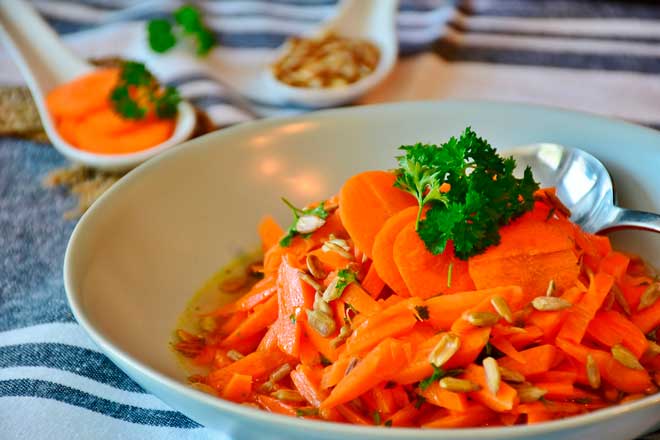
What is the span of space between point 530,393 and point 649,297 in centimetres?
53

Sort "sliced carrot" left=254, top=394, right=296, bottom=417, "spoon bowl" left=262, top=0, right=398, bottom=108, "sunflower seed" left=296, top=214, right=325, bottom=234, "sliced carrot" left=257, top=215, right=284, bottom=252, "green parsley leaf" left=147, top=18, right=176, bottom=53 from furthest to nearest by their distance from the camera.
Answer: "green parsley leaf" left=147, top=18, right=176, bottom=53
"spoon bowl" left=262, top=0, right=398, bottom=108
"sliced carrot" left=257, top=215, right=284, bottom=252
"sunflower seed" left=296, top=214, right=325, bottom=234
"sliced carrot" left=254, top=394, right=296, bottom=417

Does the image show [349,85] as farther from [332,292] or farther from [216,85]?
[332,292]

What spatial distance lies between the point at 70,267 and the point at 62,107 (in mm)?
1631

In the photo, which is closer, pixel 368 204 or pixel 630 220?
pixel 368 204

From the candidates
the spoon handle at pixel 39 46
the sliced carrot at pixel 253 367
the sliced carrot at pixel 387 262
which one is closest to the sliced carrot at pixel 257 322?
the sliced carrot at pixel 253 367

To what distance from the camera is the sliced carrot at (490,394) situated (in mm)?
1632

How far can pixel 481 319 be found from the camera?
1.74m

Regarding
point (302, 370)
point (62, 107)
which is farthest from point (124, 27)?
point (302, 370)

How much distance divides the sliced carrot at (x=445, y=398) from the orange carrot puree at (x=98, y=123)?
201 centimetres

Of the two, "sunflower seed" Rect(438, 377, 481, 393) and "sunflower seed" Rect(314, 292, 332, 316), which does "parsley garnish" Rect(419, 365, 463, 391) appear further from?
"sunflower seed" Rect(314, 292, 332, 316)

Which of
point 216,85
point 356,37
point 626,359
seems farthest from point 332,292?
point 356,37

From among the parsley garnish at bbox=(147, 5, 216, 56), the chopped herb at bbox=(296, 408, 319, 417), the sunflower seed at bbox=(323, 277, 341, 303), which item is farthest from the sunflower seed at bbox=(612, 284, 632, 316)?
the parsley garnish at bbox=(147, 5, 216, 56)

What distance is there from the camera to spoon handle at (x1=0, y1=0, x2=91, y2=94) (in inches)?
148

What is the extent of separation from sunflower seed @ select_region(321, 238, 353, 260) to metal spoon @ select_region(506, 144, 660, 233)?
2.66 ft
